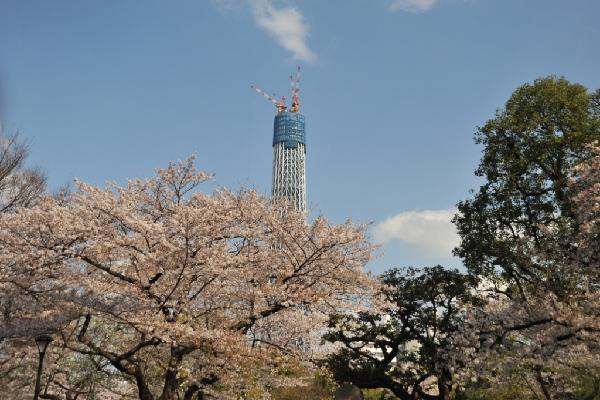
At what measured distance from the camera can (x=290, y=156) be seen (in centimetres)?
10306

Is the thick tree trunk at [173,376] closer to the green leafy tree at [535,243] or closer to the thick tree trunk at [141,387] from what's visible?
the thick tree trunk at [141,387]

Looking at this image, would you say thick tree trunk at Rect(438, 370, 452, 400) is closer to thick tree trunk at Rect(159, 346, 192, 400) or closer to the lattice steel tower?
thick tree trunk at Rect(159, 346, 192, 400)

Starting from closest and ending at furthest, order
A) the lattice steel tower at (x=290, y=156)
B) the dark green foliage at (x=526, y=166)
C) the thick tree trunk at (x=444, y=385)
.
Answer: the dark green foliage at (x=526, y=166) < the thick tree trunk at (x=444, y=385) < the lattice steel tower at (x=290, y=156)

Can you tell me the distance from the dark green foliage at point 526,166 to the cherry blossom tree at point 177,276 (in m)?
6.30

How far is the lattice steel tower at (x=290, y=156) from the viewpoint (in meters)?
101

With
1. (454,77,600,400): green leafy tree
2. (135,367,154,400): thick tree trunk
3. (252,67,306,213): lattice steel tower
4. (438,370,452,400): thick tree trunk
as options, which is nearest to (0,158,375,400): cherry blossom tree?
(135,367,154,400): thick tree trunk

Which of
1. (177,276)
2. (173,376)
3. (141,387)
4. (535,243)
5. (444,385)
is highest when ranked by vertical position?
(535,243)

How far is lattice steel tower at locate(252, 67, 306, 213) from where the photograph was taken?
101 m

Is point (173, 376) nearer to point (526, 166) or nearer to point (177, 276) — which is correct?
point (177, 276)

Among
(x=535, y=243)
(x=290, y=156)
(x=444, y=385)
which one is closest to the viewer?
(x=535, y=243)

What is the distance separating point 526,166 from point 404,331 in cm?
960

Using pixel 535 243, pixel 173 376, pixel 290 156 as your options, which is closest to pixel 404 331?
pixel 535 243

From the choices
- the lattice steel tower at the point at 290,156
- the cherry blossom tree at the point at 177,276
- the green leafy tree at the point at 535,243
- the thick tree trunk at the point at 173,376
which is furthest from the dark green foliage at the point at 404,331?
the lattice steel tower at the point at 290,156

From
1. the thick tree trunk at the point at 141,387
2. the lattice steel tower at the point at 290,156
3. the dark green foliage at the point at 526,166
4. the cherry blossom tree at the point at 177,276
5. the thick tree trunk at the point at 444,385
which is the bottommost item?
the thick tree trunk at the point at 141,387
